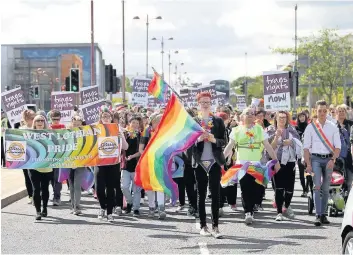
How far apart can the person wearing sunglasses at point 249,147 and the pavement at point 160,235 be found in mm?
400

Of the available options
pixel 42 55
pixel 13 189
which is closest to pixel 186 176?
pixel 13 189

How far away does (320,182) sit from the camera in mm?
12750

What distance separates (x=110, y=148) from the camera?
14023mm

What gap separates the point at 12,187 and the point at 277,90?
6601 mm

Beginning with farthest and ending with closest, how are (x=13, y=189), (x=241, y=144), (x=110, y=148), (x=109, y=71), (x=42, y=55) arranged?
(x=42, y=55)
(x=109, y=71)
(x=13, y=189)
(x=110, y=148)
(x=241, y=144)

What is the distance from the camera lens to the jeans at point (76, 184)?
47.4 ft

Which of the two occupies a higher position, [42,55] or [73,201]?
[42,55]

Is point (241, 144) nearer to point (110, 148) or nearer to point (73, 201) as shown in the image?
point (110, 148)

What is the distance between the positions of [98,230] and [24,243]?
153 centimetres

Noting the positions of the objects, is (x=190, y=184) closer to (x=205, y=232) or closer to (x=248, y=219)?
(x=248, y=219)

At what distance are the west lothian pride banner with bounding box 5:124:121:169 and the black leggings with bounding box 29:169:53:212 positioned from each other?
0.44 feet

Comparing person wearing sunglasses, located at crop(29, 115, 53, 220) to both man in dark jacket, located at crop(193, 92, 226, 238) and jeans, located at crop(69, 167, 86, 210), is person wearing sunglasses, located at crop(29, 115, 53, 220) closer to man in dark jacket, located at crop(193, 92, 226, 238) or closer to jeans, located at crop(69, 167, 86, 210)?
jeans, located at crop(69, 167, 86, 210)

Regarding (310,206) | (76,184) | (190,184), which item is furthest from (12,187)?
(310,206)

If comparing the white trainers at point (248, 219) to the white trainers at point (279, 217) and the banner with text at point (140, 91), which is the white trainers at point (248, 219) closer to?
the white trainers at point (279, 217)
